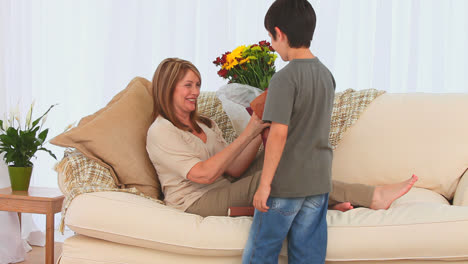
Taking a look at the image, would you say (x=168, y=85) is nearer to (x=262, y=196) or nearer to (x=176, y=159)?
(x=176, y=159)

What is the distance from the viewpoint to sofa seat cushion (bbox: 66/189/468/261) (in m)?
1.66

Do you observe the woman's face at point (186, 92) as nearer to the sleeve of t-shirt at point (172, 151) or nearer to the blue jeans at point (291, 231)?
the sleeve of t-shirt at point (172, 151)

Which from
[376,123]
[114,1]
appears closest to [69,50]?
[114,1]

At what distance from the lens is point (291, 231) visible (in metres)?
1.57

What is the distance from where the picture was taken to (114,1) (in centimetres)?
369

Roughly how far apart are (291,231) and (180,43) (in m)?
2.28

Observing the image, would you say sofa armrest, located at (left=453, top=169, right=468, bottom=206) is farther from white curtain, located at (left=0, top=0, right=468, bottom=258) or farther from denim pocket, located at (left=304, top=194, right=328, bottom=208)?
white curtain, located at (left=0, top=0, right=468, bottom=258)

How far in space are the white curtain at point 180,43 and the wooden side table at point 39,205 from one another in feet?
4.88

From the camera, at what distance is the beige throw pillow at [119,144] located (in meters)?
1.99

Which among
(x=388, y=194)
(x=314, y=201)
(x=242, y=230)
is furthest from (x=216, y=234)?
(x=388, y=194)

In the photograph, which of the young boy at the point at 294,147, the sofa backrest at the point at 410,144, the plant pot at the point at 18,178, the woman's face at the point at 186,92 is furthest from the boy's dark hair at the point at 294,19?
the plant pot at the point at 18,178

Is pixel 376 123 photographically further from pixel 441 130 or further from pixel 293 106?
pixel 293 106

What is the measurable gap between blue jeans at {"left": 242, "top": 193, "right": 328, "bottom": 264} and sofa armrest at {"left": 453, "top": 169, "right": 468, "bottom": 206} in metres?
0.78

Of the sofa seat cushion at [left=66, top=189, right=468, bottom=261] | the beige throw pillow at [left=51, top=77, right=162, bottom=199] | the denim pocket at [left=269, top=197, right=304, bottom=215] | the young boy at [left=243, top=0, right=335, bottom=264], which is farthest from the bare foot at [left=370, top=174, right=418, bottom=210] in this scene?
the beige throw pillow at [left=51, top=77, right=162, bottom=199]
